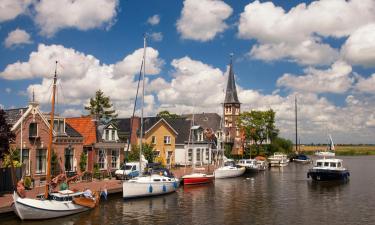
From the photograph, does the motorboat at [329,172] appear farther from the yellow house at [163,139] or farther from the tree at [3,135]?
the tree at [3,135]

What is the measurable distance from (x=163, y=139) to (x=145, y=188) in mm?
30869

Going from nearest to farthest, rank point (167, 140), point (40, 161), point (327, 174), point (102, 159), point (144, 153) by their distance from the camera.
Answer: point (40, 161)
point (102, 159)
point (327, 174)
point (144, 153)
point (167, 140)

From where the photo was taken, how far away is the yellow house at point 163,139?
70.4 metres

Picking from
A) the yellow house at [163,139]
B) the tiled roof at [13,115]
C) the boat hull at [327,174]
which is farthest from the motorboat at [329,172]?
the tiled roof at [13,115]

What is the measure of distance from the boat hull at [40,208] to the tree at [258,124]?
243 feet

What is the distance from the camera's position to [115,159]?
58.1 meters

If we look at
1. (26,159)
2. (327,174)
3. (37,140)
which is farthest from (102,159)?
(327,174)

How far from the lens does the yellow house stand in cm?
7044

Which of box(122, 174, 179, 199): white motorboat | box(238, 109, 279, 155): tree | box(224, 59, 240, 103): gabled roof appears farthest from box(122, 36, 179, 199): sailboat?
box(224, 59, 240, 103): gabled roof

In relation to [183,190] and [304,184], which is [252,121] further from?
[183,190]

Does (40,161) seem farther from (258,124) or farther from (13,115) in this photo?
(258,124)

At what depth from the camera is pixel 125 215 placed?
3388 cm

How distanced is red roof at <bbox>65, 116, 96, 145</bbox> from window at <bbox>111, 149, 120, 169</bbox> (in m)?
4.14

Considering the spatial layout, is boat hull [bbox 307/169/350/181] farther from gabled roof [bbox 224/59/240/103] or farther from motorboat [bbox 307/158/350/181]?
gabled roof [bbox 224/59/240/103]
